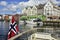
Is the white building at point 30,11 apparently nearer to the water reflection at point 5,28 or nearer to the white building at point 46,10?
the white building at point 46,10

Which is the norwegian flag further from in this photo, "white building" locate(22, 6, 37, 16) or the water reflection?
"white building" locate(22, 6, 37, 16)

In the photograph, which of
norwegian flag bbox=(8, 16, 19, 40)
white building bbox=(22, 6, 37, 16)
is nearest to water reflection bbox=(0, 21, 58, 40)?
norwegian flag bbox=(8, 16, 19, 40)

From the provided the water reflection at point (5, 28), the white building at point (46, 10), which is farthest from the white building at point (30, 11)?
the water reflection at point (5, 28)

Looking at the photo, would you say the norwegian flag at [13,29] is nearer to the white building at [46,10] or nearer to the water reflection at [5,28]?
the water reflection at [5,28]

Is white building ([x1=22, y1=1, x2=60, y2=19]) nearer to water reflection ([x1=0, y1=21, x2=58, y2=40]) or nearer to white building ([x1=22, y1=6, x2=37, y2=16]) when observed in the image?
white building ([x1=22, y1=6, x2=37, y2=16])

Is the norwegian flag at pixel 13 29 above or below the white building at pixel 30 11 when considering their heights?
below

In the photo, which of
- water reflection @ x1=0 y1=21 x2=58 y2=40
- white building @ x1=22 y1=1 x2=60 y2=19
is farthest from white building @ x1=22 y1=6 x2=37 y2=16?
water reflection @ x1=0 y1=21 x2=58 y2=40

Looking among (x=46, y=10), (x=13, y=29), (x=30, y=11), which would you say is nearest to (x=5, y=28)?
(x=13, y=29)

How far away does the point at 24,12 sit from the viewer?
7.97 ft

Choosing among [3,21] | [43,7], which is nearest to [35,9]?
[43,7]

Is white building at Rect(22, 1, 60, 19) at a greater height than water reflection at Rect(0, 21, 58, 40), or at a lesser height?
greater

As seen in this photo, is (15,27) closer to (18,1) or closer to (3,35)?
(3,35)

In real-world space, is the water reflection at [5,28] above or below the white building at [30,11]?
below

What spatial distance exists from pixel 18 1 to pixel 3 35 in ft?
1.84
